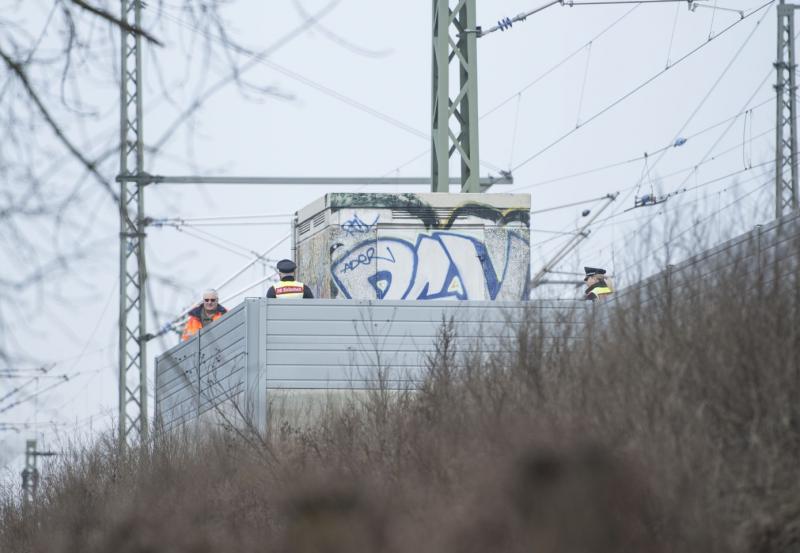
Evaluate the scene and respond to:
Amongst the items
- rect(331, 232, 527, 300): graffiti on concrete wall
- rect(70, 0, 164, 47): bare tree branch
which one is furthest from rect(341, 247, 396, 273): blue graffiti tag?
rect(70, 0, 164, 47): bare tree branch

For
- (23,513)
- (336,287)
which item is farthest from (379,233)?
(23,513)

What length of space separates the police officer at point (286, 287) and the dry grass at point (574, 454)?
4.34m

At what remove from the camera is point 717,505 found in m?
10.2

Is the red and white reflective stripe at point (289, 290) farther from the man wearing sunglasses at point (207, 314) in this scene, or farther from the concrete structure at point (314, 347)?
the man wearing sunglasses at point (207, 314)

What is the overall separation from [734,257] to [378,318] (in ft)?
29.4

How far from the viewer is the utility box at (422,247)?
24188mm

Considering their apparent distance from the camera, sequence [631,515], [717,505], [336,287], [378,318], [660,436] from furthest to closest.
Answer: [336,287]
[378,318]
[660,436]
[717,505]
[631,515]

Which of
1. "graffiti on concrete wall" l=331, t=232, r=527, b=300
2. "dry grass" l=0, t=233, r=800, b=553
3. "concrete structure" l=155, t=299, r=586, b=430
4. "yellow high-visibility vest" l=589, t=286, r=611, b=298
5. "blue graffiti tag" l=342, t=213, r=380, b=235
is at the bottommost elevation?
"dry grass" l=0, t=233, r=800, b=553

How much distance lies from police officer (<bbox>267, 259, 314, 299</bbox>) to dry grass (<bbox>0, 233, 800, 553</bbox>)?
434 cm

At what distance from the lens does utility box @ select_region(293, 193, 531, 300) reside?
24.2 meters

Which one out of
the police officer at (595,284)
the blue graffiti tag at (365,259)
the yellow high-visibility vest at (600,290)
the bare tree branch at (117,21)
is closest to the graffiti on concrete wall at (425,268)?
the blue graffiti tag at (365,259)

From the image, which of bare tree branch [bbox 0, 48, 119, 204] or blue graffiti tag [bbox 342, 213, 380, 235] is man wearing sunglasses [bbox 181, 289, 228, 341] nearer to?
blue graffiti tag [bbox 342, 213, 380, 235]

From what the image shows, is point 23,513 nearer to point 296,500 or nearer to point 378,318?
point 378,318

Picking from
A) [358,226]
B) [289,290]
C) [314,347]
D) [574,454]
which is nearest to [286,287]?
[289,290]
